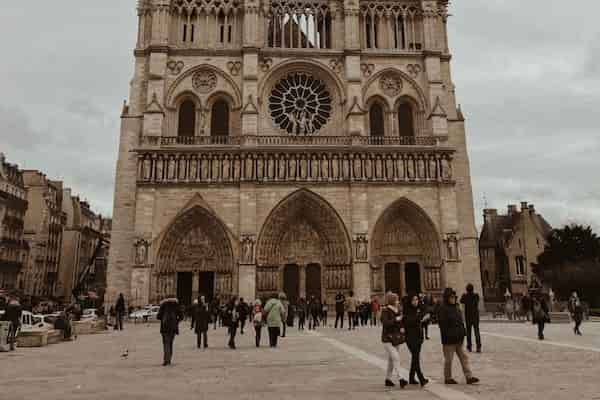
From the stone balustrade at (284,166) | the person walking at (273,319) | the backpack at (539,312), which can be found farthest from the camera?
the stone balustrade at (284,166)

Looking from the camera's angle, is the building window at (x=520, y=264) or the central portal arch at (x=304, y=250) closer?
the central portal arch at (x=304, y=250)

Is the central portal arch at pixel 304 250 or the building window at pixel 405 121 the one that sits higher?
the building window at pixel 405 121

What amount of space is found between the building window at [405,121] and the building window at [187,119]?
39.3ft

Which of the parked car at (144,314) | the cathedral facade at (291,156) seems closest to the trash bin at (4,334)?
the parked car at (144,314)

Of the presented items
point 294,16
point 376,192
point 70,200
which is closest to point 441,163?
point 376,192

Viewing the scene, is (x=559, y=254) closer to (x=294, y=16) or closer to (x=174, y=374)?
(x=294, y=16)

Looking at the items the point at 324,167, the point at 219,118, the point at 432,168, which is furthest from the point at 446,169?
the point at 219,118

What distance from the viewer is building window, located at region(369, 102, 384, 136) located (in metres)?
29.1

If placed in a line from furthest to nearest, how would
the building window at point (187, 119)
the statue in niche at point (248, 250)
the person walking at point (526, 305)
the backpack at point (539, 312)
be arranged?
the building window at point (187, 119) → the statue in niche at point (248, 250) → the person walking at point (526, 305) → the backpack at point (539, 312)

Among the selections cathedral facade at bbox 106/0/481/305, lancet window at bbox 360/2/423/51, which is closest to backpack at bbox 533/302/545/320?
cathedral facade at bbox 106/0/481/305

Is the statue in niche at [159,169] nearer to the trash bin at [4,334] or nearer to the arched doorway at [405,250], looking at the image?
the arched doorway at [405,250]

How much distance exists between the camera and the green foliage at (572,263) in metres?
29.7

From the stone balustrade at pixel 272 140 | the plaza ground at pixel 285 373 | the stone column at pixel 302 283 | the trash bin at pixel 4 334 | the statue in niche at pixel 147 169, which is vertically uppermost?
the stone balustrade at pixel 272 140

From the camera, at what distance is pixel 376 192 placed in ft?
86.7
